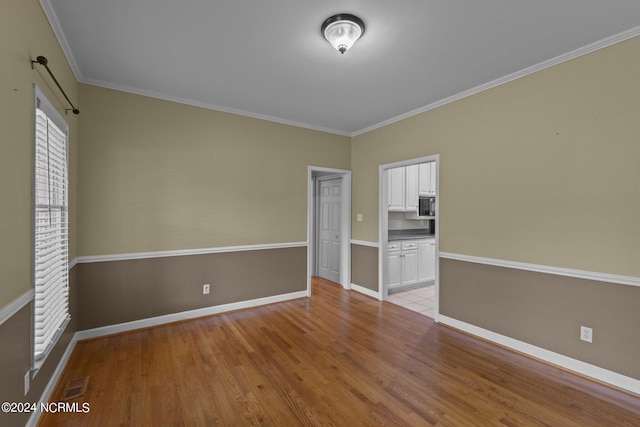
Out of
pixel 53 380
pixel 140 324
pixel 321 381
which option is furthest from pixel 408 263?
pixel 53 380

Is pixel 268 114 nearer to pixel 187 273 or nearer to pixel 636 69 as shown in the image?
pixel 187 273

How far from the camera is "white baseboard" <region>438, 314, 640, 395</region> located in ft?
7.54

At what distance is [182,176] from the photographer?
11.9ft

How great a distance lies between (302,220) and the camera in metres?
4.66

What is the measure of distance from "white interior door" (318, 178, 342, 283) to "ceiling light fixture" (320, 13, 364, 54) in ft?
10.7

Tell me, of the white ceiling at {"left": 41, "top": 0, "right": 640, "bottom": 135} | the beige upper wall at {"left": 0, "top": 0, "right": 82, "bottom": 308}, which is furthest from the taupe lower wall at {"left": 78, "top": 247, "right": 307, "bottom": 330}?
the white ceiling at {"left": 41, "top": 0, "right": 640, "bottom": 135}

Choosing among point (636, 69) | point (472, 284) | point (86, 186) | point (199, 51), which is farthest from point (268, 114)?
point (636, 69)

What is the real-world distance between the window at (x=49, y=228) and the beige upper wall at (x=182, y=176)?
607 millimetres

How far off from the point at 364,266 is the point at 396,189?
1457 millimetres

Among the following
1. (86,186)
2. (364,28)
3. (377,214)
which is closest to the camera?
(364,28)

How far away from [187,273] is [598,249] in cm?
424

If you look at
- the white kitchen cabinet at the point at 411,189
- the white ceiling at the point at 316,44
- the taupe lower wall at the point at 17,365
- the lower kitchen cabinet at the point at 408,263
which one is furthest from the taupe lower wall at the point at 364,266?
the taupe lower wall at the point at 17,365

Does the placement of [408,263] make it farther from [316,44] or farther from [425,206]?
[316,44]

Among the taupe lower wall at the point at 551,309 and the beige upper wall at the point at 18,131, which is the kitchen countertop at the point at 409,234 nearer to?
the taupe lower wall at the point at 551,309
